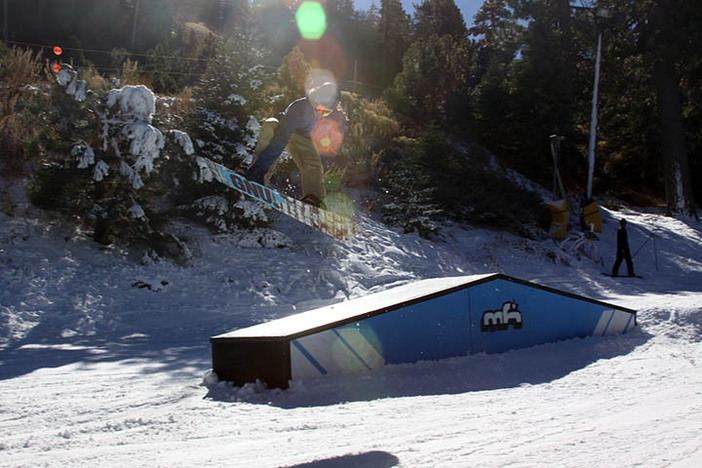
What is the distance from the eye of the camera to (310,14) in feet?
201

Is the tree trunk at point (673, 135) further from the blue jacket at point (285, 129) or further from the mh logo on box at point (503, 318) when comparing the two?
the blue jacket at point (285, 129)

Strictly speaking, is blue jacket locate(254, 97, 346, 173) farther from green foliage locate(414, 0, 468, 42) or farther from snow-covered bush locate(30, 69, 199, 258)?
green foliage locate(414, 0, 468, 42)

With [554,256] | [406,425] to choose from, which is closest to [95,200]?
[406,425]

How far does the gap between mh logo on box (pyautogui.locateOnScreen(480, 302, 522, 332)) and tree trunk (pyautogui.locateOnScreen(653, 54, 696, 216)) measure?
61.5 ft

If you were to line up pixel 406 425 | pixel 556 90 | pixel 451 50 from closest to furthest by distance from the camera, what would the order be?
pixel 406 425, pixel 556 90, pixel 451 50

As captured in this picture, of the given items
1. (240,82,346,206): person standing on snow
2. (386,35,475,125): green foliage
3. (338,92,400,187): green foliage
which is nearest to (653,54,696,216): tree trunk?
(386,35,475,125): green foliage

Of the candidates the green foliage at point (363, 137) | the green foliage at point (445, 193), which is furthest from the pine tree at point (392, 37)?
the green foliage at point (445, 193)

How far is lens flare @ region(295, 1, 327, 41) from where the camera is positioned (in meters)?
56.8

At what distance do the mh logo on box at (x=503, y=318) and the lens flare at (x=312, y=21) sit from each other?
54.5 m

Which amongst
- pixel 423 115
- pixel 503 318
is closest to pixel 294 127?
pixel 503 318

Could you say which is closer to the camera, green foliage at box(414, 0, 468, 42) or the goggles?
the goggles

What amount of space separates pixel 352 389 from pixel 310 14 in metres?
62.6

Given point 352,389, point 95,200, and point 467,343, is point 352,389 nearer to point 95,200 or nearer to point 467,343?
point 467,343

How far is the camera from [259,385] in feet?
15.6
